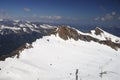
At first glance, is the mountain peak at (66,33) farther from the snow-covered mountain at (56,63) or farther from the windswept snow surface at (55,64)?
the windswept snow surface at (55,64)

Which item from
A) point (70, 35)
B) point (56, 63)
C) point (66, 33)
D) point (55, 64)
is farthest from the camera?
point (70, 35)

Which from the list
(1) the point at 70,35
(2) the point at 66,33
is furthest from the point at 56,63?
(1) the point at 70,35

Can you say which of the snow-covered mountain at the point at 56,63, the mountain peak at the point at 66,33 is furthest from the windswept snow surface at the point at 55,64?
the mountain peak at the point at 66,33

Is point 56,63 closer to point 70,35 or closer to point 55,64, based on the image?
point 55,64

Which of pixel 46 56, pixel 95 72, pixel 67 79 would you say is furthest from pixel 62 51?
pixel 67 79

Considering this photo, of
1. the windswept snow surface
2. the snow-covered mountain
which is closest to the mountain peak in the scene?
the snow-covered mountain

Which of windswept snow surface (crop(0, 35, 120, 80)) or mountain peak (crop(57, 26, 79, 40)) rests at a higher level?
mountain peak (crop(57, 26, 79, 40))

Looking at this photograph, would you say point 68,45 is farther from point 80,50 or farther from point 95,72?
point 95,72

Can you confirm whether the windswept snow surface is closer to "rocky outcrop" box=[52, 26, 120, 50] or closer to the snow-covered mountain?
the snow-covered mountain
